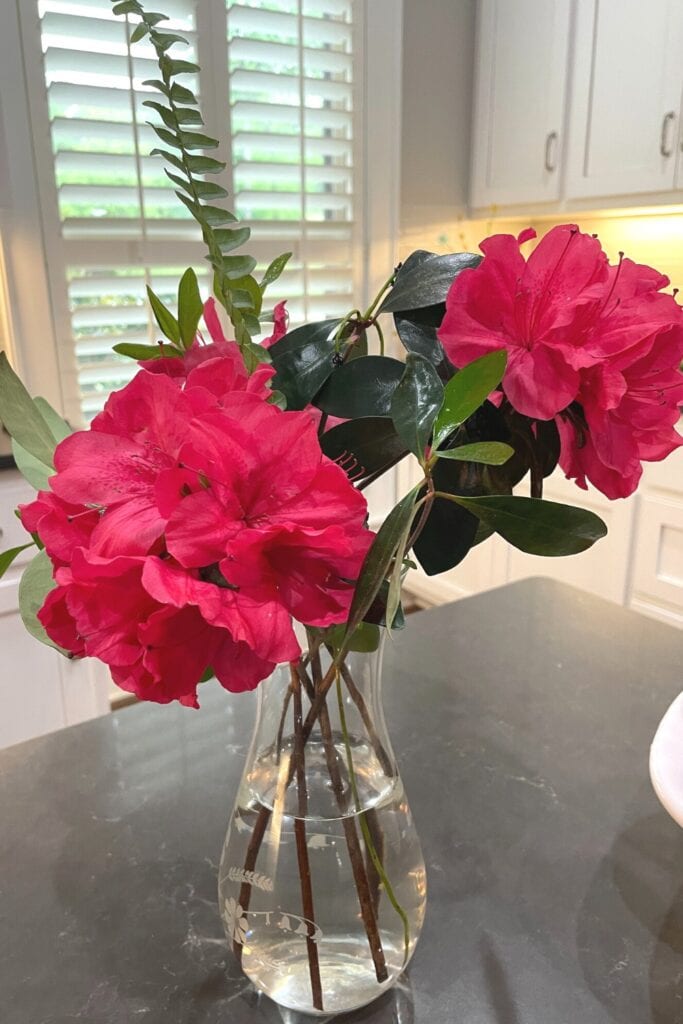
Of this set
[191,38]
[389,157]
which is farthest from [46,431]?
[389,157]

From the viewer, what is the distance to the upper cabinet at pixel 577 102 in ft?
7.23

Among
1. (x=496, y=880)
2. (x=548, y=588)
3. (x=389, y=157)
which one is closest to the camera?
(x=496, y=880)

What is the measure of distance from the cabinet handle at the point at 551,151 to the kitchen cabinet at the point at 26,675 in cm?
184

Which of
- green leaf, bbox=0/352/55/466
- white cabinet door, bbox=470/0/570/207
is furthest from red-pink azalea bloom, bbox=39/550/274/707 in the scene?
white cabinet door, bbox=470/0/570/207

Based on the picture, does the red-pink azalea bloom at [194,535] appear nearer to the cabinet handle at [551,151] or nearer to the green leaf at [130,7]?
the green leaf at [130,7]

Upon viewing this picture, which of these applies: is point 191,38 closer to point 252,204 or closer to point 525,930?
point 252,204

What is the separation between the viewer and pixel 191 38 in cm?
216

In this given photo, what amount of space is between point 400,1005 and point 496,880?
134 mm

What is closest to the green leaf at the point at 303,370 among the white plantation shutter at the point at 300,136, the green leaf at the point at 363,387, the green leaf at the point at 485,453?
the green leaf at the point at 363,387

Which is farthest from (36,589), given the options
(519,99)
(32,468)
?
(519,99)

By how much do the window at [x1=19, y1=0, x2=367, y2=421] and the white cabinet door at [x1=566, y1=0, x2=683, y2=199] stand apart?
0.66m

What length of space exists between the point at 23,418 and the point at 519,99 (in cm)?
260

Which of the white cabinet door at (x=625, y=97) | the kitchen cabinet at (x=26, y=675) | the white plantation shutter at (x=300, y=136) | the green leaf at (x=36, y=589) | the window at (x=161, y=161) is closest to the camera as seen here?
the green leaf at (x=36, y=589)

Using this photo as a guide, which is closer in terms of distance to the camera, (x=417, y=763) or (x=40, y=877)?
(x=40, y=877)
